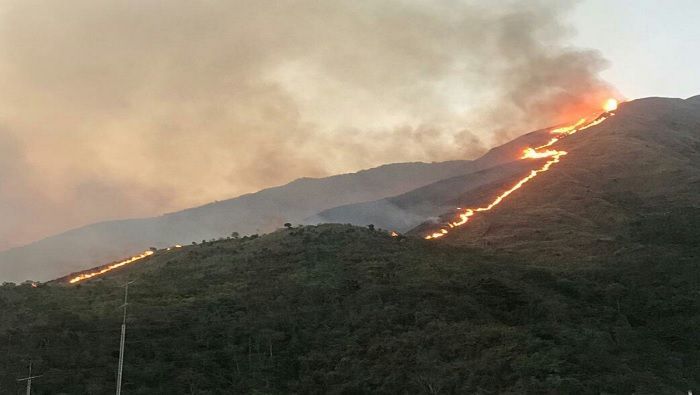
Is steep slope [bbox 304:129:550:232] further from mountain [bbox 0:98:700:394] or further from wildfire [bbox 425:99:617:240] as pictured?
mountain [bbox 0:98:700:394]

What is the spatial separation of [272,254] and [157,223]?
14035 centimetres

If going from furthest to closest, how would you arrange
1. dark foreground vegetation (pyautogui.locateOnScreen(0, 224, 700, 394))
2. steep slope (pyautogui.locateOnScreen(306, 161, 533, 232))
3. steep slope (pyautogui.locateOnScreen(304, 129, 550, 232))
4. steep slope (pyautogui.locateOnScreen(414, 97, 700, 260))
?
steep slope (pyautogui.locateOnScreen(304, 129, 550, 232)), steep slope (pyautogui.locateOnScreen(306, 161, 533, 232)), steep slope (pyautogui.locateOnScreen(414, 97, 700, 260)), dark foreground vegetation (pyautogui.locateOnScreen(0, 224, 700, 394))

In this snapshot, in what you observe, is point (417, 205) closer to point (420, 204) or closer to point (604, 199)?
point (420, 204)

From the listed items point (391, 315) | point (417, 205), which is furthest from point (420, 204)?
point (391, 315)

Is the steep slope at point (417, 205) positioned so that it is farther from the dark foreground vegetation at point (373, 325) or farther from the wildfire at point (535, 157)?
the dark foreground vegetation at point (373, 325)

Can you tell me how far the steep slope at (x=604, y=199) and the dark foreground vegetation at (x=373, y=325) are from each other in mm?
5743

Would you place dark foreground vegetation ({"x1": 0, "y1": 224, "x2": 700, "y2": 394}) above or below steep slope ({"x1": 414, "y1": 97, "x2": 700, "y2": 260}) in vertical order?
below

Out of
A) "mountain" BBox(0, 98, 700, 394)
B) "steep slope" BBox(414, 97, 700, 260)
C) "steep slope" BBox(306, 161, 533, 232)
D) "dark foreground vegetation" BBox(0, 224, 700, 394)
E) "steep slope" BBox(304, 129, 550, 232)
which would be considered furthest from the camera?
"steep slope" BBox(304, 129, 550, 232)

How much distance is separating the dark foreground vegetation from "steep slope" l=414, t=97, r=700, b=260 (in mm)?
5743

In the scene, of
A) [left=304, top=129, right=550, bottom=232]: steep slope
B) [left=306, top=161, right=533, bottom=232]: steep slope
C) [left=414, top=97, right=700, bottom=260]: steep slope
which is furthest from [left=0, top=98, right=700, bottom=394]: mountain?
[left=304, top=129, right=550, bottom=232]: steep slope

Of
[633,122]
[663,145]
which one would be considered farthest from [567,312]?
[633,122]

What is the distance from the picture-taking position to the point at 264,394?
40.5 m

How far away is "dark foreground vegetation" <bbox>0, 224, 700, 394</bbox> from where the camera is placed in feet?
131

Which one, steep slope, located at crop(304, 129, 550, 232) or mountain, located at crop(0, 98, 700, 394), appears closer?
mountain, located at crop(0, 98, 700, 394)
